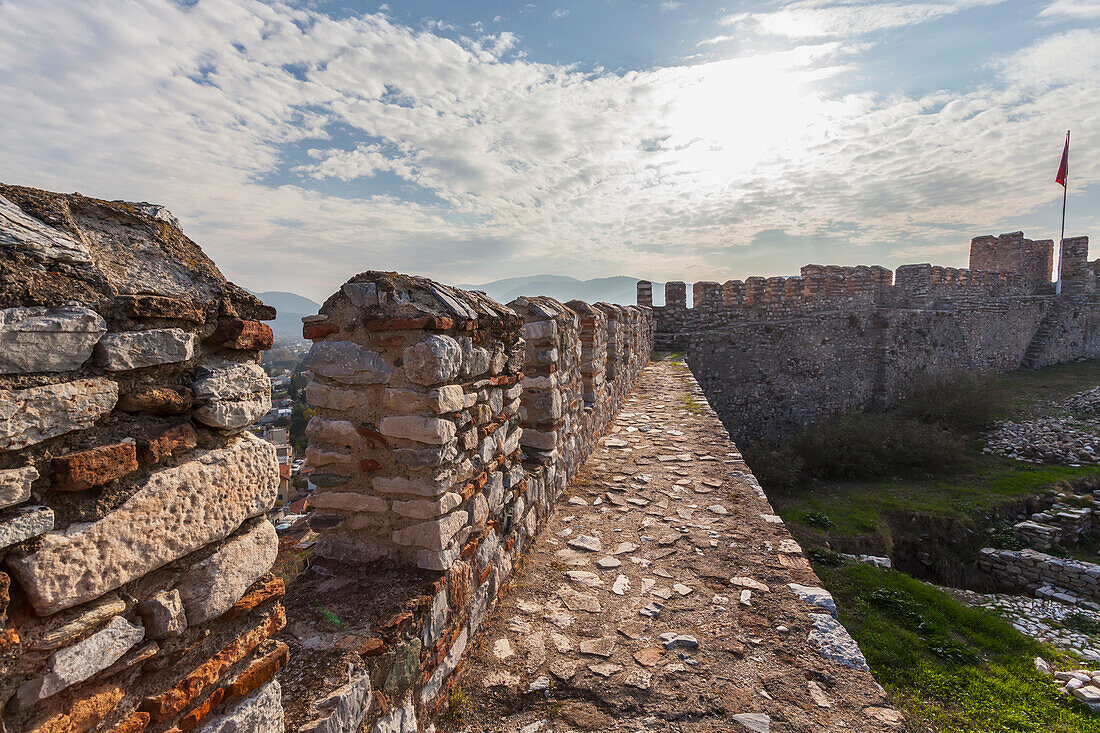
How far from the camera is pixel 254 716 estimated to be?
1389mm

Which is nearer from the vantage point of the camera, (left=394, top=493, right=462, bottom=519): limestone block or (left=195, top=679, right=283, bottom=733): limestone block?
(left=195, top=679, right=283, bottom=733): limestone block

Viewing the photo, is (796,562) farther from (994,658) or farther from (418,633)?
(994,658)

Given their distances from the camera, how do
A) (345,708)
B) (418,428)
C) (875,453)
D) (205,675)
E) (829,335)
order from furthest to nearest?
(829,335), (875,453), (418,428), (345,708), (205,675)

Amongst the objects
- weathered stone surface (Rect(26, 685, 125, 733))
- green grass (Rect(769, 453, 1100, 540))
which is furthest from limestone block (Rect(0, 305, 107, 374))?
green grass (Rect(769, 453, 1100, 540))

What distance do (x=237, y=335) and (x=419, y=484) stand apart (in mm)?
1166

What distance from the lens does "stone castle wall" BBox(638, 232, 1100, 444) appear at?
14586 mm

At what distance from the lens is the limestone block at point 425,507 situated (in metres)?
2.35

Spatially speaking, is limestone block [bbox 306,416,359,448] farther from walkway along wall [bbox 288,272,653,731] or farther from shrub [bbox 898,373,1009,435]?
shrub [bbox 898,373,1009,435]

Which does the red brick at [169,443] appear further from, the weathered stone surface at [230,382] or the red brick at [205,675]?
the red brick at [205,675]

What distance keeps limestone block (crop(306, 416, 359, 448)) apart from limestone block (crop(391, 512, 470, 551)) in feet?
1.54

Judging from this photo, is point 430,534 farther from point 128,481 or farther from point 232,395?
point 128,481

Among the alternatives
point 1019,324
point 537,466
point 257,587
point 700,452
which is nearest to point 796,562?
point 537,466

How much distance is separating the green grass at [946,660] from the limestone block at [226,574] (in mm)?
5074

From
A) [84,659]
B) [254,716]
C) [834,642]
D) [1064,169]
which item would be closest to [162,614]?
[84,659]
